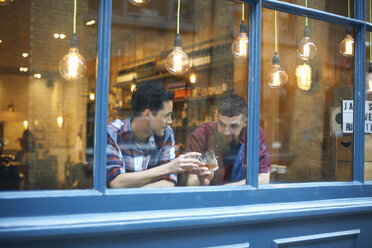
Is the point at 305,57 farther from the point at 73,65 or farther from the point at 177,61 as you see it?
the point at 73,65

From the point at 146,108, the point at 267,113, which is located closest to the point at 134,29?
the point at 267,113

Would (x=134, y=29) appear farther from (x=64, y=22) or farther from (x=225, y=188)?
(x=225, y=188)

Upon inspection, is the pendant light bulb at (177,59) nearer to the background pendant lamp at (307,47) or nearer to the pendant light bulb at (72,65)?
the pendant light bulb at (72,65)

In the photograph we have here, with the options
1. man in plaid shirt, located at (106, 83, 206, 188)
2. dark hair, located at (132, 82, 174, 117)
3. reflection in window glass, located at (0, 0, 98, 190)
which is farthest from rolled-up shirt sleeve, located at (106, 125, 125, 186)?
reflection in window glass, located at (0, 0, 98, 190)

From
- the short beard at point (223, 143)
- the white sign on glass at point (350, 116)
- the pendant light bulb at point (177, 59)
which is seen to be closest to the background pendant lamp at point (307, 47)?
the white sign on glass at point (350, 116)

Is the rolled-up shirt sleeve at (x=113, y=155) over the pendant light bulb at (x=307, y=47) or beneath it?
beneath

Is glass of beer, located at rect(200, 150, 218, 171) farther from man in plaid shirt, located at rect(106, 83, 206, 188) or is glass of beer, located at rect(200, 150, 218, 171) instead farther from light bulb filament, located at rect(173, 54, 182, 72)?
light bulb filament, located at rect(173, 54, 182, 72)

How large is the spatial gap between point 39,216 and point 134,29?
253 inches

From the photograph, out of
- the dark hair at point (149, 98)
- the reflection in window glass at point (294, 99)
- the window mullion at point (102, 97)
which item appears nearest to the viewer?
the window mullion at point (102, 97)

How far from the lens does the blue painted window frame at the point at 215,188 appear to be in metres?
1.65

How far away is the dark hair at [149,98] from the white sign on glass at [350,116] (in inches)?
51.0

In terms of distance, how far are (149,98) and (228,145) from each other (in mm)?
692

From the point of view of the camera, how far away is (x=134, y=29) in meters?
7.58

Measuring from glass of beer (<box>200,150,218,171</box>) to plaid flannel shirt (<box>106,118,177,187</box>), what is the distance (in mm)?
215
